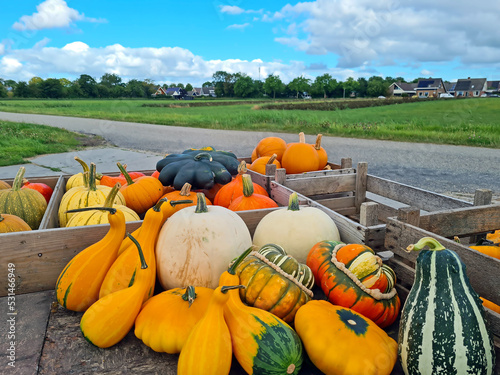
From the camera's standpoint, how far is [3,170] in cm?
861

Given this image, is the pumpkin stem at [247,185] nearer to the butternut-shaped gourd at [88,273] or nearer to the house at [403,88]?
the butternut-shaped gourd at [88,273]

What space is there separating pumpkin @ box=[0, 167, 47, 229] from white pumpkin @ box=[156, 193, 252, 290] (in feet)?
4.93

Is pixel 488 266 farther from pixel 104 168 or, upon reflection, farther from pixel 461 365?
pixel 104 168

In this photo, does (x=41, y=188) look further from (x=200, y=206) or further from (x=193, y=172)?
(x=200, y=206)

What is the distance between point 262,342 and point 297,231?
1.08m

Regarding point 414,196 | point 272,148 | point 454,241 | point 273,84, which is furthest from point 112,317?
point 273,84

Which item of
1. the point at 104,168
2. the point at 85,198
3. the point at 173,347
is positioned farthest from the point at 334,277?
the point at 104,168

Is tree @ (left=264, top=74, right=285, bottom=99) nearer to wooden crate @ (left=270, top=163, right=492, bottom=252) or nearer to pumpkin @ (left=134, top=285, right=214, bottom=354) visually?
wooden crate @ (left=270, top=163, right=492, bottom=252)

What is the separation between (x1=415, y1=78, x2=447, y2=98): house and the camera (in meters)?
98.9

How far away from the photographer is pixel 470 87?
95438mm

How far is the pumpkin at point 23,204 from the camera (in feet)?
10.3

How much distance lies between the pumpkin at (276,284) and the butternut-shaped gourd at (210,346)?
0.27m

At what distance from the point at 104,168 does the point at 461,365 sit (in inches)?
348

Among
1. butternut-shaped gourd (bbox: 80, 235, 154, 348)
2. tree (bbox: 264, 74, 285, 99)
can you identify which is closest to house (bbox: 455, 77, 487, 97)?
tree (bbox: 264, 74, 285, 99)
